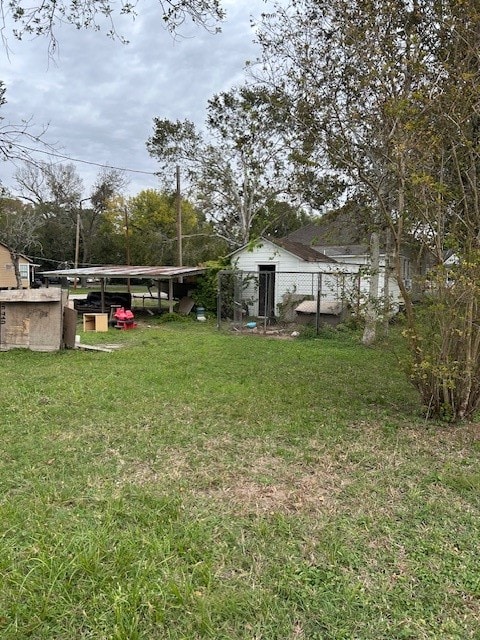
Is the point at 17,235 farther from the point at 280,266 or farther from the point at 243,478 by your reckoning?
the point at 243,478

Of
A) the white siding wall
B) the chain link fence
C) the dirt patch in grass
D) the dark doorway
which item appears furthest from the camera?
the dark doorway

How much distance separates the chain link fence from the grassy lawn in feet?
24.0

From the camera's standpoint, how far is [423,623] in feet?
5.70

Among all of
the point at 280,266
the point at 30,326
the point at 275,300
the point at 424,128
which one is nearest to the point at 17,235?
the point at 280,266

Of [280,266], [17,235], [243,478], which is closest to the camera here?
[243,478]

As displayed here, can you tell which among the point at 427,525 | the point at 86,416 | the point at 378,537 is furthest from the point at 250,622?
the point at 86,416

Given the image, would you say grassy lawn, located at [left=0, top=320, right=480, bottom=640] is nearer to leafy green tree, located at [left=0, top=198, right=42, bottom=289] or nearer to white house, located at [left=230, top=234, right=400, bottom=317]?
white house, located at [left=230, top=234, right=400, bottom=317]

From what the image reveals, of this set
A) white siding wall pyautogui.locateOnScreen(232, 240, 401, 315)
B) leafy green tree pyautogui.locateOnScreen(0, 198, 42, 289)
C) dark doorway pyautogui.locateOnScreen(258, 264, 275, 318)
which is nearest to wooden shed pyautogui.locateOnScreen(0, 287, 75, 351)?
dark doorway pyautogui.locateOnScreen(258, 264, 275, 318)

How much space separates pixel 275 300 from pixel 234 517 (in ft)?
39.4

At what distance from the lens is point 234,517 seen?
2.51m

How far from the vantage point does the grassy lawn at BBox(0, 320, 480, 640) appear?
1772 mm

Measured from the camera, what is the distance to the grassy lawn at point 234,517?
1.77m

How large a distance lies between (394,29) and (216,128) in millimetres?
17519

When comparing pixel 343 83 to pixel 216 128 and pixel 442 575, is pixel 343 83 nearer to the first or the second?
pixel 442 575
